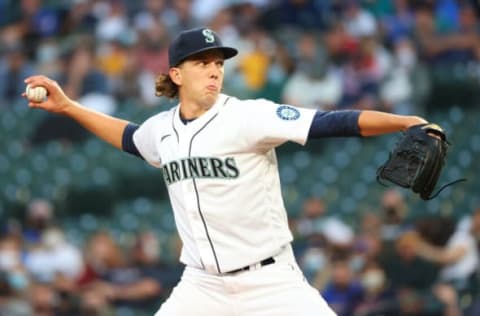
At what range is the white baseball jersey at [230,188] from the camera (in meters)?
5.05

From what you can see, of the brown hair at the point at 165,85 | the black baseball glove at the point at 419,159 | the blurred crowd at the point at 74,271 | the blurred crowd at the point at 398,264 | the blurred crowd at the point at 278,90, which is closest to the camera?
the black baseball glove at the point at 419,159

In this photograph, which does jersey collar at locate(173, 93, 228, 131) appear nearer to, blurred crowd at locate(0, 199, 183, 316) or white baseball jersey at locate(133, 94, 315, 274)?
white baseball jersey at locate(133, 94, 315, 274)

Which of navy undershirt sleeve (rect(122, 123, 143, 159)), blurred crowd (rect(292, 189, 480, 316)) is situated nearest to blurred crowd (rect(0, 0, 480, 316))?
blurred crowd (rect(292, 189, 480, 316))

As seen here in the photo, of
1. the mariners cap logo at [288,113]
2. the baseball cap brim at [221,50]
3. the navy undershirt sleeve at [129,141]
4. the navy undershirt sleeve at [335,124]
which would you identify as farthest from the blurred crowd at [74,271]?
the navy undershirt sleeve at [335,124]

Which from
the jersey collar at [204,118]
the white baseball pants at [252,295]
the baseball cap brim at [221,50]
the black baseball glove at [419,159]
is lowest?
the white baseball pants at [252,295]

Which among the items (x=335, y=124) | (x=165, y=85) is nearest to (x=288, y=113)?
(x=335, y=124)

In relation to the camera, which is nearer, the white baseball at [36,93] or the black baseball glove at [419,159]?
the black baseball glove at [419,159]

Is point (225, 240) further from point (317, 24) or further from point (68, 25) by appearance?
point (68, 25)

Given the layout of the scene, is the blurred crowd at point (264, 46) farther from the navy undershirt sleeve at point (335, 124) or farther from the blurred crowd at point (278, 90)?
the navy undershirt sleeve at point (335, 124)

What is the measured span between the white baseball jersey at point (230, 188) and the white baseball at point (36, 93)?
80cm

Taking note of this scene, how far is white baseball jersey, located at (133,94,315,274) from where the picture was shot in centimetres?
505

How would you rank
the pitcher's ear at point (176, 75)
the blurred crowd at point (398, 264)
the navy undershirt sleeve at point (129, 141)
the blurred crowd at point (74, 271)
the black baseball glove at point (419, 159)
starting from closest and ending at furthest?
the black baseball glove at point (419, 159), the pitcher's ear at point (176, 75), the navy undershirt sleeve at point (129, 141), the blurred crowd at point (398, 264), the blurred crowd at point (74, 271)

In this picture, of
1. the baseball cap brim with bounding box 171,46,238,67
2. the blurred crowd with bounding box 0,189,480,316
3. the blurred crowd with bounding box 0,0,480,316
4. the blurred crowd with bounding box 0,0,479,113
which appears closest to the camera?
the baseball cap brim with bounding box 171,46,238,67

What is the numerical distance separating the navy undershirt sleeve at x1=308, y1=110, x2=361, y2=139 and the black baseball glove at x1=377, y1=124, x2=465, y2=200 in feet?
0.67
